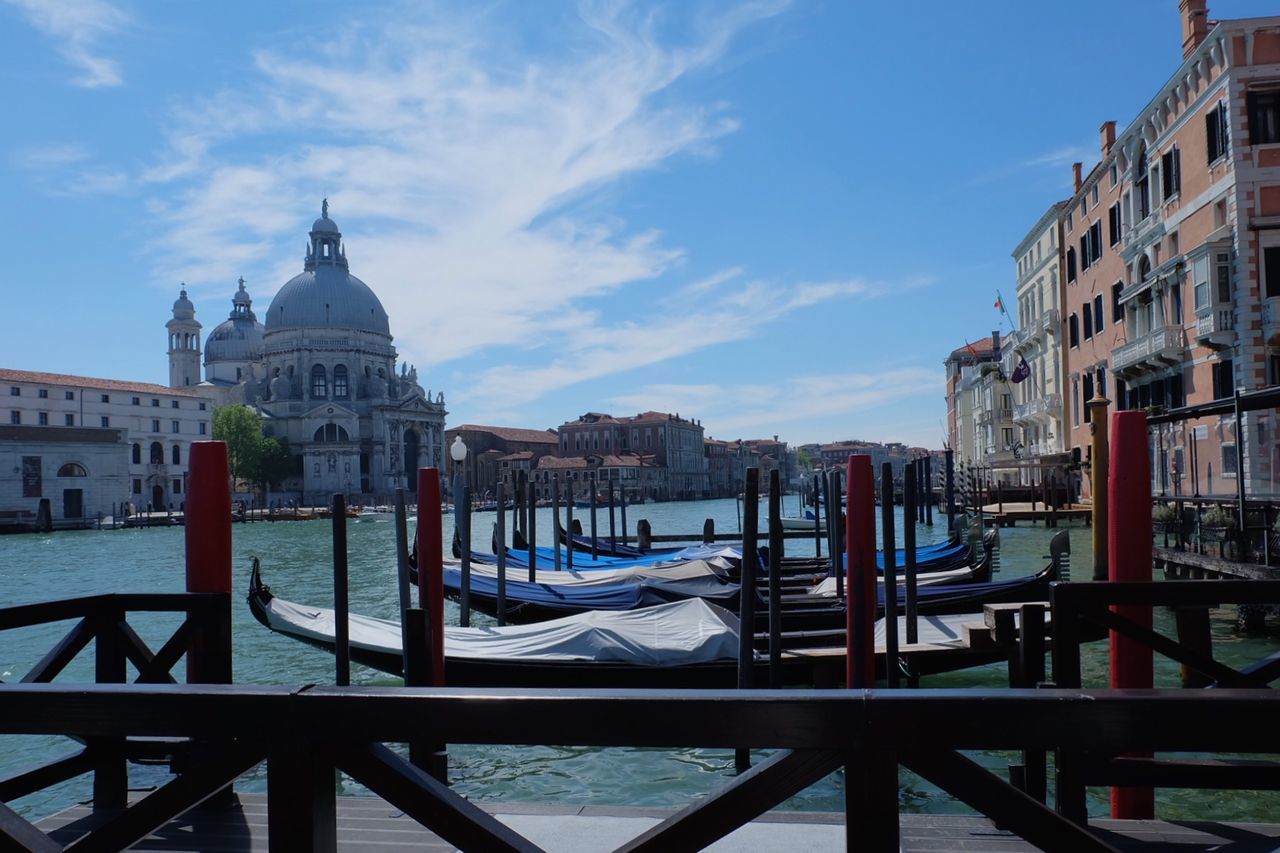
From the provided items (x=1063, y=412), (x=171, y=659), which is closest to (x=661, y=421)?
(x=1063, y=412)

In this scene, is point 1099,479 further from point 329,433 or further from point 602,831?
point 329,433

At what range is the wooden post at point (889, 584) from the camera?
6.71 meters

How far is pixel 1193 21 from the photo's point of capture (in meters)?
19.0

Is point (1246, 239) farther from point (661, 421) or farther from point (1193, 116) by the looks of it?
point (661, 421)

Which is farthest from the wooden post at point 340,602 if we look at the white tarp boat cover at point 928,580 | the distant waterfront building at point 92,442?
the distant waterfront building at point 92,442

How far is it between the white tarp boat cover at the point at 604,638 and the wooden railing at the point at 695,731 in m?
6.42

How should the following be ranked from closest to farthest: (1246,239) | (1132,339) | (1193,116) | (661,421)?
(1246,239) → (1193,116) → (1132,339) → (661,421)

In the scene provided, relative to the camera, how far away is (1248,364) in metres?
16.1

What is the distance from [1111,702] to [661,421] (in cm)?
→ 8556

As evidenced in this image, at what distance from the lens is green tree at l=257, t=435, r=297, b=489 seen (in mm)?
66625

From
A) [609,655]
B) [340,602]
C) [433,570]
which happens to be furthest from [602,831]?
[609,655]

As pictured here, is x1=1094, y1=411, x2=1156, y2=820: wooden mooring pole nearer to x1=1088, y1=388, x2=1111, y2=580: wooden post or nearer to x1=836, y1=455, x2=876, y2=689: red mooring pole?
x1=1088, y1=388, x2=1111, y2=580: wooden post

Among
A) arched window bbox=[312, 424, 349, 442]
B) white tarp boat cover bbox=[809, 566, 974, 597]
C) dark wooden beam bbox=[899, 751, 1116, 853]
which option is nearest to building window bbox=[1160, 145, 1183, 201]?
white tarp boat cover bbox=[809, 566, 974, 597]

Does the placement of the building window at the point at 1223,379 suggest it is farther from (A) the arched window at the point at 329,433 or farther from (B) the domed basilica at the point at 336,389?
(A) the arched window at the point at 329,433
